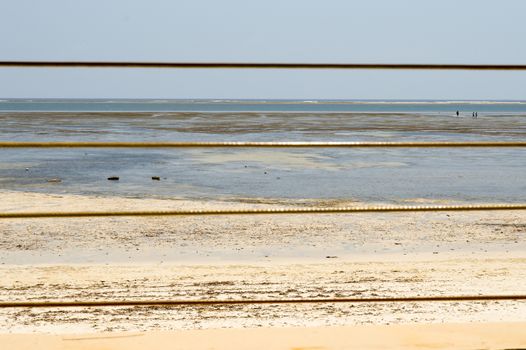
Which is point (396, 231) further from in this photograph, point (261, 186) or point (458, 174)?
point (458, 174)

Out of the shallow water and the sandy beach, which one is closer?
the sandy beach

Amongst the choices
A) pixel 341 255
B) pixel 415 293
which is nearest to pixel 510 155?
pixel 341 255

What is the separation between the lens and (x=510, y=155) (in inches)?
875

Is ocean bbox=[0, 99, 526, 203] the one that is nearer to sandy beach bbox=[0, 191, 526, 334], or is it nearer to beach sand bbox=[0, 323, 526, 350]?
sandy beach bbox=[0, 191, 526, 334]

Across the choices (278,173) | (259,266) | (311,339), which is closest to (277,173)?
(278,173)

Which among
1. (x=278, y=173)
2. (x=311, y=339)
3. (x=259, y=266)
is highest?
(x=311, y=339)

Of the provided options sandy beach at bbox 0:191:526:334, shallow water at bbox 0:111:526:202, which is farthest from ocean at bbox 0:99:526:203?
sandy beach at bbox 0:191:526:334
